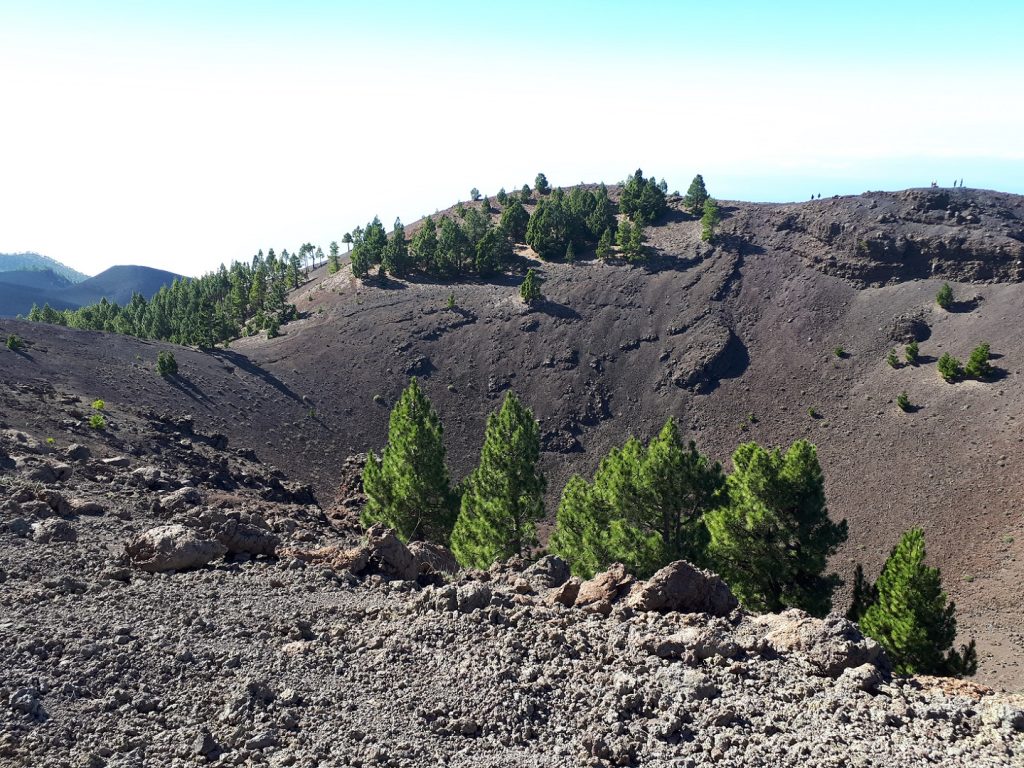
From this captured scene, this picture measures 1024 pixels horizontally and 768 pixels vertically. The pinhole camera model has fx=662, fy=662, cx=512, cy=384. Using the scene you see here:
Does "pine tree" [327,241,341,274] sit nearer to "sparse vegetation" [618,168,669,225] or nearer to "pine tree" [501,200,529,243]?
→ "pine tree" [501,200,529,243]

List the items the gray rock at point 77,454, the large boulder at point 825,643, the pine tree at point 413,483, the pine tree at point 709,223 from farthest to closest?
the pine tree at point 709,223 < the pine tree at point 413,483 < the gray rock at point 77,454 < the large boulder at point 825,643

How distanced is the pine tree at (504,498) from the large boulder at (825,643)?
1867 centimetres

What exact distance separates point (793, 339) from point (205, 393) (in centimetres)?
5564

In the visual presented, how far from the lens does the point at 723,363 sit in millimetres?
65562

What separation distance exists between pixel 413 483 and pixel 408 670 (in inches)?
835

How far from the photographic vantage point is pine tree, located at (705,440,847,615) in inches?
929

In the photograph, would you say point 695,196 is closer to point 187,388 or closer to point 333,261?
Answer: point 333,261

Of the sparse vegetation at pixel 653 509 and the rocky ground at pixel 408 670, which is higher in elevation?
the rocky ground at pixel 408 670

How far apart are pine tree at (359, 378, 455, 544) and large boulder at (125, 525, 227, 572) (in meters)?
Answer: 17.1

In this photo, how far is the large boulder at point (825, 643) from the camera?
10.9 metres

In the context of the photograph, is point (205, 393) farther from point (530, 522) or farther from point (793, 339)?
point (793, 339)

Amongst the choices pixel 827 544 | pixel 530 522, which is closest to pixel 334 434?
pixel 530 522

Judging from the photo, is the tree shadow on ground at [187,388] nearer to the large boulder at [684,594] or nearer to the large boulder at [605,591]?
the large boulder at [605,591]

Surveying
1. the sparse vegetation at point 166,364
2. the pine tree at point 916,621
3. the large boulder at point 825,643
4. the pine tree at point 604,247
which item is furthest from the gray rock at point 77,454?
the pine tree at point 604,247
